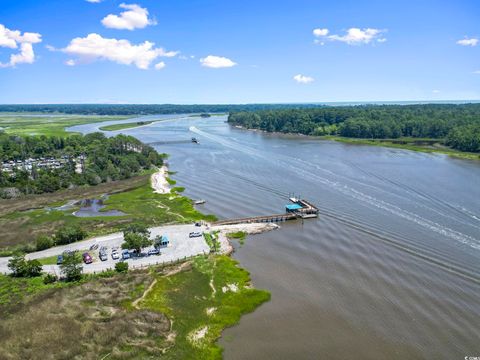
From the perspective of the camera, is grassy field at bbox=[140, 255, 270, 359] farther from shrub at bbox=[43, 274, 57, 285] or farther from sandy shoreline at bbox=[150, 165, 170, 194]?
sandy shoreline at bbox=[150, 165, 170, 194]

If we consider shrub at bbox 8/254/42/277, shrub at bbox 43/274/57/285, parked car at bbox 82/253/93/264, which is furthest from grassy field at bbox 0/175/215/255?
shrub at bbox 43/274/57/285

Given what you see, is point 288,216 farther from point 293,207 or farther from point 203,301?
point 203,301

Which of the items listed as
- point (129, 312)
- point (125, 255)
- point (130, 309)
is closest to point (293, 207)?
point (125, 255)

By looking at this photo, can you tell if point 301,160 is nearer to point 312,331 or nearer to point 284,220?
point 284,220

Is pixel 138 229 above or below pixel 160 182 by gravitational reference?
above

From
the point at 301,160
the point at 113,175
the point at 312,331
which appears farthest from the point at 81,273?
the point at 301,160

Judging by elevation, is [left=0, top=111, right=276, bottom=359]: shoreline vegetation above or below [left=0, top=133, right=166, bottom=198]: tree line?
below
